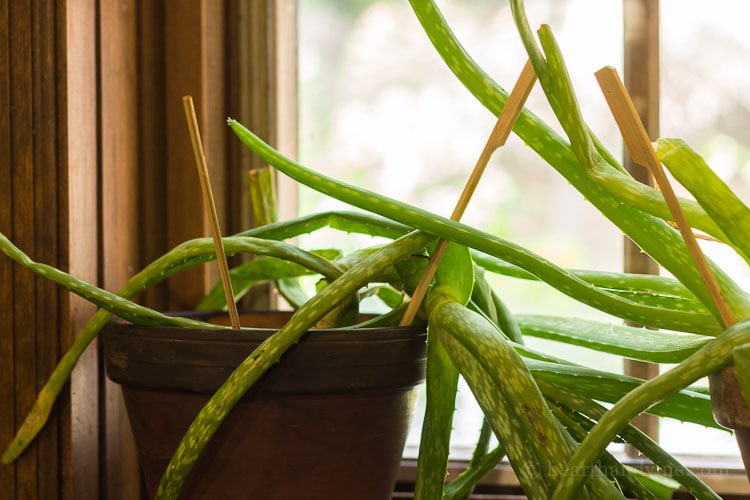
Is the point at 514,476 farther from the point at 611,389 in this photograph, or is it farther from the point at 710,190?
the point at 710,190

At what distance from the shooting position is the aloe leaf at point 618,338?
56 centimetres

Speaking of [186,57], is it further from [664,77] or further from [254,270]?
[664,77]

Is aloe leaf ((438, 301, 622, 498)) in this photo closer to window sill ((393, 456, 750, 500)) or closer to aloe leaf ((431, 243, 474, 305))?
aloe leaf ((431, 243, 474, 305))

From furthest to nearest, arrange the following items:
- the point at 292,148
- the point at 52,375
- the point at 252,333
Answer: the point at 292,148 < the point at 52,375 < the point at 252,333

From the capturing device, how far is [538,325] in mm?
675

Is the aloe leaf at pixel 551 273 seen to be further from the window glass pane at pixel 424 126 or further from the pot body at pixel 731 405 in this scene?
the window glass pane at pixel 424 126

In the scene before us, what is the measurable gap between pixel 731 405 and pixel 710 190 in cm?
14

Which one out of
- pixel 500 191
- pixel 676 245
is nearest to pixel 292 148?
pixel 500 191

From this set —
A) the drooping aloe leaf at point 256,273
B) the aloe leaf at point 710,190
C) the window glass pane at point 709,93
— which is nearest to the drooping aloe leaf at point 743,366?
the aloe leaf at point 710,190

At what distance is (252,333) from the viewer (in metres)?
0.51

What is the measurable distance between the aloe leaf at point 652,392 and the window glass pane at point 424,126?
1.59 feet

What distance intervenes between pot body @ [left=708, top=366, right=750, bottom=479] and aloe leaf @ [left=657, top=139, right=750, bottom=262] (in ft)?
0.35

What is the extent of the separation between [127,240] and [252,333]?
32 cm

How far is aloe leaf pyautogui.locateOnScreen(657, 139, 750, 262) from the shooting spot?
48cm
